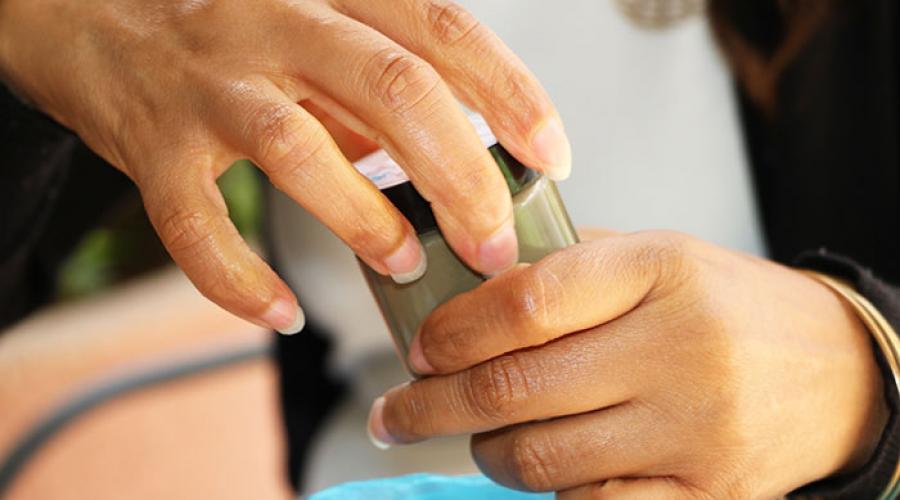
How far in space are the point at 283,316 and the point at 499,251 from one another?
81mm

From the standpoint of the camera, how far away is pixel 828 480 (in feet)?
1.56

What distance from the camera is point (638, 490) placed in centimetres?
41

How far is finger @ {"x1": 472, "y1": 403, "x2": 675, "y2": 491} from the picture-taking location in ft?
1.32

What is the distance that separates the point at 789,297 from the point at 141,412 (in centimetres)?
140

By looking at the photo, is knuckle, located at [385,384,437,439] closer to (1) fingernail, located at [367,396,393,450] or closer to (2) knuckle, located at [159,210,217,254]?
(1) fingernail, located at [367,396,393,450]

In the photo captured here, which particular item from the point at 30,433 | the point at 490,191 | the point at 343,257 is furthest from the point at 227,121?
the point at 30,433

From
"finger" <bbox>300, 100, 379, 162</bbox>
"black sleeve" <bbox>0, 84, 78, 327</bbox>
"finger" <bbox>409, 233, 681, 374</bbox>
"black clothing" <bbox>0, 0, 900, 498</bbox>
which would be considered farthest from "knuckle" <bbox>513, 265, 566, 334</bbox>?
"black clothing" <bbox>0, 0, 900, 498</bbox>

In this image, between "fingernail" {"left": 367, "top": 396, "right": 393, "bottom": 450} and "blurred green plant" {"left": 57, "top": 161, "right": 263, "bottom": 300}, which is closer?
"fingernail" {"left": 367, "top": 396, "right": 393, "bottom": 450}

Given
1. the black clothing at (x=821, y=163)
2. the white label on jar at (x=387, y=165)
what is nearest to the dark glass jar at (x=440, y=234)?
the white label on jar at (x=387, y=165)

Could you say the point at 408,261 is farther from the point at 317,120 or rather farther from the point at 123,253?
the point at 123,253

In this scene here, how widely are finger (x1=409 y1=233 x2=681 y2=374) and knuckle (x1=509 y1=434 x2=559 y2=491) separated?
1.4 inches

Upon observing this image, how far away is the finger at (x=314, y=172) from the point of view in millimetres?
374

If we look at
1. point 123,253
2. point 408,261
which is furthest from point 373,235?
point 123,253

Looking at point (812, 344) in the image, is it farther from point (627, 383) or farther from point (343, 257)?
point (343, 257)
